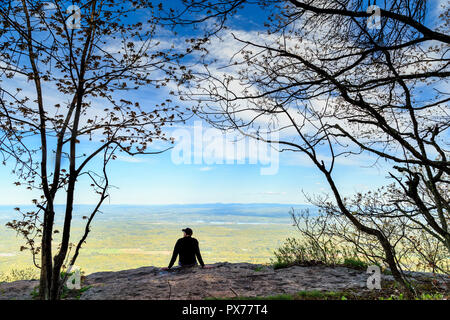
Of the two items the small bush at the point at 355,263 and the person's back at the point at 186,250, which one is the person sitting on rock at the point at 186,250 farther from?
the small bush at the point at 355,263

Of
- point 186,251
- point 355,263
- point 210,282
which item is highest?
point 186,251

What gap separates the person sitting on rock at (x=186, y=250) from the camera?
10250 millimetres

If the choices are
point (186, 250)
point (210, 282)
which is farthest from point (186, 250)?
point (210, 282)

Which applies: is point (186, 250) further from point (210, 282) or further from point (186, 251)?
point (210, 282)

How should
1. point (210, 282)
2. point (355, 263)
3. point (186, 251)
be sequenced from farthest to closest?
point (355, 263) → point (186, 251) → point (210, 282)

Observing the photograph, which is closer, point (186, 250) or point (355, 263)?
point (186, 250)

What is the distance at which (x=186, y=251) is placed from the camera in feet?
33.9

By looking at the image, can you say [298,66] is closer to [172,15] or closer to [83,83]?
[172,15]

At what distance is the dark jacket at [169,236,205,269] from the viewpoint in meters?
10.2

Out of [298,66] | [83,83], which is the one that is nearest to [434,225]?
[298,66]

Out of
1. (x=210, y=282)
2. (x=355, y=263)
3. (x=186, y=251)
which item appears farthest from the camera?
(x=355, y=263)

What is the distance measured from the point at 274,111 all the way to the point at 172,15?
2478 millimetres

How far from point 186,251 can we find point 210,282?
2367 mm
